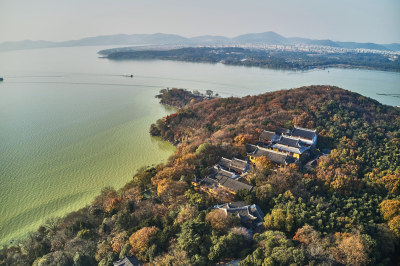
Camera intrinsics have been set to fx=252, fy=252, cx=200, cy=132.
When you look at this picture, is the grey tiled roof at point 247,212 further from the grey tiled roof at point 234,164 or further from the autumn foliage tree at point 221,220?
the grey tiled roof at point 234,164

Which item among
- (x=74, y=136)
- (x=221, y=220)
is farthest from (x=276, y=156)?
(x=74, y=136)

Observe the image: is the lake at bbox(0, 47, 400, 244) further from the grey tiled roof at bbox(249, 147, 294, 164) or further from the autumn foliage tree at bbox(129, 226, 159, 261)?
the grey tiled roof at bbox(249, 147, 294, 164)

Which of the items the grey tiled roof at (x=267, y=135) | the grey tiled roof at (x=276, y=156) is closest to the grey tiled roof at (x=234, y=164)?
the grey tiled roof at (x=276, y=156)

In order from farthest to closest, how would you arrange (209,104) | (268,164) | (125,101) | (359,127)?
1. (125,101)
2. (209,104)
3. (359,127)
4. (268,164)

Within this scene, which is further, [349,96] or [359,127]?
[349,96]

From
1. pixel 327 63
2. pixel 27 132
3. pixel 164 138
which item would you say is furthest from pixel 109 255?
pixel 327 63

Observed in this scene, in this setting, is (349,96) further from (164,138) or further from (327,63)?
(327,63)

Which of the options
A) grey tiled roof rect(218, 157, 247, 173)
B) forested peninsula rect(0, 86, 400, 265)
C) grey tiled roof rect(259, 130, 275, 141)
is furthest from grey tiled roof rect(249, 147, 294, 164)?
grey tiled roof rect(259, 130, 275, 141)

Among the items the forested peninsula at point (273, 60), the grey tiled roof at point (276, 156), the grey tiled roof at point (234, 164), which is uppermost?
the forested peninsula at point (273, 60)
